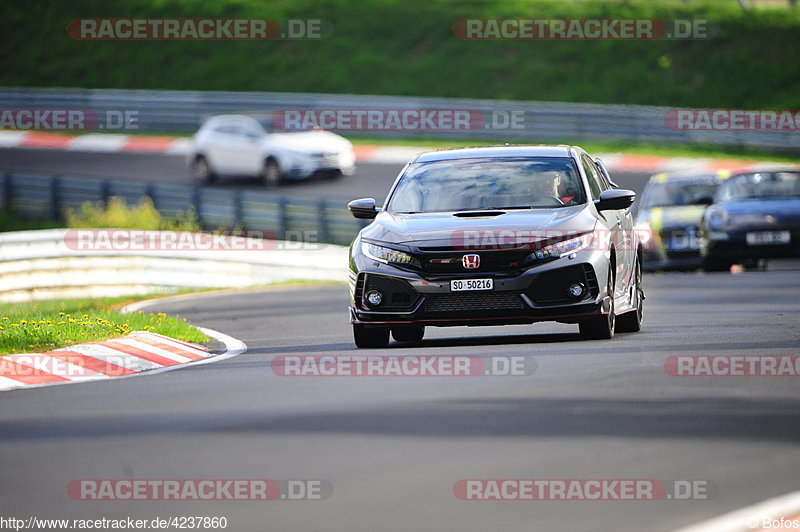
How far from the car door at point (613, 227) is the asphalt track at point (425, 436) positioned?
721mm

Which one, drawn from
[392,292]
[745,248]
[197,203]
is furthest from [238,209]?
[392,292]

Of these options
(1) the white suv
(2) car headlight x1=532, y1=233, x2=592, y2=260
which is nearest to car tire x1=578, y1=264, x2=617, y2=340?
(2) car headlight x1=532, y1=233, x2=592, y2=260

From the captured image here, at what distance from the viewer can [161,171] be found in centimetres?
3991

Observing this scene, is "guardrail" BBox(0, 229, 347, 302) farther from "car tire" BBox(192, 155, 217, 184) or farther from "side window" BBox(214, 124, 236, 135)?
"car tire" BBox(192, 155, 217, 184)

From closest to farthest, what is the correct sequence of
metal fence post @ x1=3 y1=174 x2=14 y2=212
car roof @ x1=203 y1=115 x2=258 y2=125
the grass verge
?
the grass verge < metal fence post @ x1=3 y1=174 x2=14 y2=212 < car roof @ x1=203 y1=115 x2=258 y2=125

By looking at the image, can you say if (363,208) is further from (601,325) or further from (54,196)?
(54,196)

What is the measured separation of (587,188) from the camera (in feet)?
41.9

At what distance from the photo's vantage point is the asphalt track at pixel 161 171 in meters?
35.7

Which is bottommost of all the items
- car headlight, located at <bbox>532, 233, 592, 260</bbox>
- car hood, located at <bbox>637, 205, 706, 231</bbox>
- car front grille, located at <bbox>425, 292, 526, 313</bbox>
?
car front grille, located at <bbox>425, 292, 526, 313</bbox>

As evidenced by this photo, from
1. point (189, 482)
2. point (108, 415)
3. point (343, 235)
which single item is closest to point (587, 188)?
point (108, 415)

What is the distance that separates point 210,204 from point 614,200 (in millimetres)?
20237

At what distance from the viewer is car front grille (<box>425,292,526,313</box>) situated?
1172 cm

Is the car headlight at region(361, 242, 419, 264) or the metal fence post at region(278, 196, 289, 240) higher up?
the car headlight at region(361, 242, 419, 264)

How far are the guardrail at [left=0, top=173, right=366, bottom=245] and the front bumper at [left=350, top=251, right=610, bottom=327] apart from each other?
59.0ft
